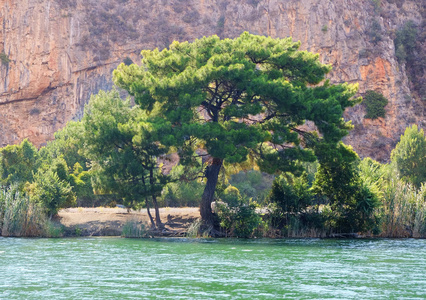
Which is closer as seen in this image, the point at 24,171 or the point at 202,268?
the point at 202,268

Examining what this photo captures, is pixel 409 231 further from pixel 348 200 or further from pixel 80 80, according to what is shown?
pixel 80 80

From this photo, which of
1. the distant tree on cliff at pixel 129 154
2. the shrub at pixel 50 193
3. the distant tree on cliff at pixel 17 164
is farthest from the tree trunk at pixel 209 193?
the distant tree on cliff at pixel 17 164

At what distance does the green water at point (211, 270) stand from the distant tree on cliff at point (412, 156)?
675 inches

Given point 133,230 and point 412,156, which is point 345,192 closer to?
point 133,230

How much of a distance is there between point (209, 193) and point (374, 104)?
114 ft

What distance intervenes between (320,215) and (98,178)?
34.5 feet

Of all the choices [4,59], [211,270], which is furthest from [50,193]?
[4,59]

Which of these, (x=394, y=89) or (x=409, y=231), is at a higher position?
(x=394, y=89)

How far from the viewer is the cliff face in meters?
58.9

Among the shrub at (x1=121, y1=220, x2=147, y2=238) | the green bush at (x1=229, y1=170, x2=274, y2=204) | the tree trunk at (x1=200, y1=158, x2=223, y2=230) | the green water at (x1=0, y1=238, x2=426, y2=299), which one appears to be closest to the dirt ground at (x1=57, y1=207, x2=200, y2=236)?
the shrub at (x1=121, y1=220, x2=147, y2=238)

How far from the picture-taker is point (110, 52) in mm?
61500

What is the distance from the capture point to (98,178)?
1070 inches

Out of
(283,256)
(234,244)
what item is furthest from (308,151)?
(283,256)

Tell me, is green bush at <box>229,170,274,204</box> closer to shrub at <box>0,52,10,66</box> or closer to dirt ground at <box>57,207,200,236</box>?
dirt ground at <box>57,207,200,236</box>
